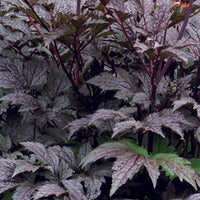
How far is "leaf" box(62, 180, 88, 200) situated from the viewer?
1.10 metres

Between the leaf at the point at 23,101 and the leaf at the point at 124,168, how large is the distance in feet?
1.60

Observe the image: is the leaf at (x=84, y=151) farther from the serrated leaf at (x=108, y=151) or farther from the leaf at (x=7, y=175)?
the leaf at (x=7, y=175)

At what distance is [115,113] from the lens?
1.12m

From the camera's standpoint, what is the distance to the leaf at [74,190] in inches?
43.3

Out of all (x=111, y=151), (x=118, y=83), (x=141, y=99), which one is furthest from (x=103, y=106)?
(x=111, y=151)

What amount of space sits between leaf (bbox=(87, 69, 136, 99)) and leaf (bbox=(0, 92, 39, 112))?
28cm

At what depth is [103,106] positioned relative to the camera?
1434 mm

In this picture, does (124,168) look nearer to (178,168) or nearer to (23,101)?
(178,168)

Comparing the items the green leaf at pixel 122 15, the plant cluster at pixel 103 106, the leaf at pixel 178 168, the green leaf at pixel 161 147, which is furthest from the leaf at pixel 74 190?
the green leaf at pixel 122 15

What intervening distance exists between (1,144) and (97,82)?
1.86ft

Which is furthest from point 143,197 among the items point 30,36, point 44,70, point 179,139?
point 30,36

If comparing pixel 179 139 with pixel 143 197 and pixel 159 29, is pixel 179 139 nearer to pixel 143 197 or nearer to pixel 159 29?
pixel 143 197

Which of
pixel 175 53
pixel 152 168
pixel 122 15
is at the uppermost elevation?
pixel 122 15

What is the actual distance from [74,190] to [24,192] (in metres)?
0.20
